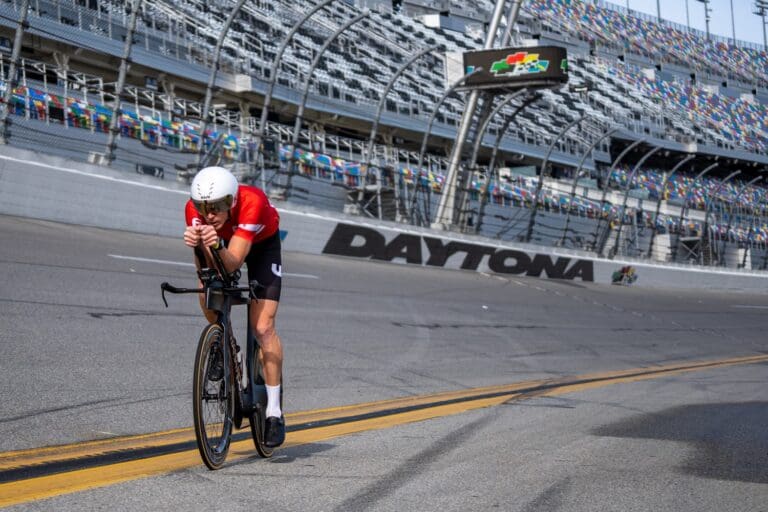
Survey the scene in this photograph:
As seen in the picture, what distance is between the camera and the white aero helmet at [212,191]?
14.0 feet

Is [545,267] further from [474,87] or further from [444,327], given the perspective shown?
[444,327]

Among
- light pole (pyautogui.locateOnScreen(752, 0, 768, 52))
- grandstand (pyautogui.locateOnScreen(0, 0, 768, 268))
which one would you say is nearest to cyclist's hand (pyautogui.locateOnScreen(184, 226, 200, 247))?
grandstand (pyautogui.locateOnScreen(0, 0, 768, 268))

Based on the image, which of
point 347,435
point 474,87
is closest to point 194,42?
point 474,87

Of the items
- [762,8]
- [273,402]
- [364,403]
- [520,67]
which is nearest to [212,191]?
[273,402]

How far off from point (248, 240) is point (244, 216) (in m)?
0.12

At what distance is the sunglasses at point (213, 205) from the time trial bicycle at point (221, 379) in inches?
7.6

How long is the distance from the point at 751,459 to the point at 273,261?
2840 millimetres

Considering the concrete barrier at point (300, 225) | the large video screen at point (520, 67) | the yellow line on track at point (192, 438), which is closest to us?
the yellow line on track at point (192, 438)

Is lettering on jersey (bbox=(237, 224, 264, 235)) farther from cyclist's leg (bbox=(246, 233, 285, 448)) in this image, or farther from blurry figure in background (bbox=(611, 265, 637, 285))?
blurry figure in background (bbox=(611, 265, 637, 285))

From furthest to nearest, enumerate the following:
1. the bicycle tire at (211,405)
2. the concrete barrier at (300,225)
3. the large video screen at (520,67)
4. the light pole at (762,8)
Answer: the light pole at (762,8)
the large video screen at (520,67)
the concrete barrier at (300,225)
the bicycle tire at (211,405)

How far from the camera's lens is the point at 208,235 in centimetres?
421

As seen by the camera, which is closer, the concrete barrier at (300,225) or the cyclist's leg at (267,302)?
the cyclist's leg at (267,302)

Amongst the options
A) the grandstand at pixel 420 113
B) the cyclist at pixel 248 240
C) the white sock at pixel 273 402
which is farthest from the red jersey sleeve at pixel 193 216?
the grandstand at pixel 420 113

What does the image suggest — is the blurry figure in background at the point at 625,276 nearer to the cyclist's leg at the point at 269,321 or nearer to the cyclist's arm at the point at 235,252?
the cyclist's leg at the point at 269,321
